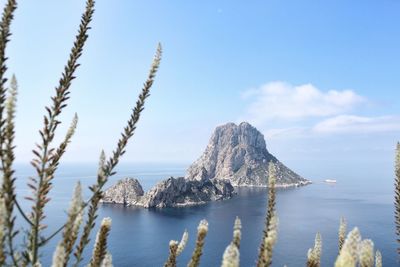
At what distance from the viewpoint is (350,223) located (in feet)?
604

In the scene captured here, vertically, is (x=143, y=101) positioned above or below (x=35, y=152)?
above

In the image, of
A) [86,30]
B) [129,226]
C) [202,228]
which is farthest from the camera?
[129,226]

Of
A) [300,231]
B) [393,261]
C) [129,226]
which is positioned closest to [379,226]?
[300,231]

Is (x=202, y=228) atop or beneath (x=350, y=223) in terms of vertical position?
atop

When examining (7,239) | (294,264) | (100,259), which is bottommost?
(294,264)

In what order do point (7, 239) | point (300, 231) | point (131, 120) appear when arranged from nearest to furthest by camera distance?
point (7, 239)
point (131, 120)
point (300, 231)

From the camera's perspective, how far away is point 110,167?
4832mm

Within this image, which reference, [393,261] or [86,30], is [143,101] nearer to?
[86,30]

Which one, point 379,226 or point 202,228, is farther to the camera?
point 379,226

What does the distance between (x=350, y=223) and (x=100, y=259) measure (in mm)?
199137

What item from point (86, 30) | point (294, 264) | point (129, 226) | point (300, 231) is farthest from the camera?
point (129, 226)

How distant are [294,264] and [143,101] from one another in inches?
4804

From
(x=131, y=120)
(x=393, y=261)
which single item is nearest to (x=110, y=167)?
(x=131, y=120)

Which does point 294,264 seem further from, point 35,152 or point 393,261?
point 35,152
